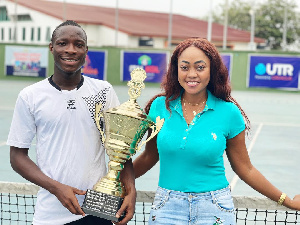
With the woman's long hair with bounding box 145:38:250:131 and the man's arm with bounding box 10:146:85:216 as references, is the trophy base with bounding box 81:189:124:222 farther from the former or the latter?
the woman's long hair with bounding box 145:38:250:131

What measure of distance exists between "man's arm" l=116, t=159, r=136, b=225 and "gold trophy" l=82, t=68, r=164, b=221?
3cm

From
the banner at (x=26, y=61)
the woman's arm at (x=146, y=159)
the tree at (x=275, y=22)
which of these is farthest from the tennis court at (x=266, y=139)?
the tree at (x=275, y=22)

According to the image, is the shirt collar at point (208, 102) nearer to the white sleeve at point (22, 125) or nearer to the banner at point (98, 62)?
the white sleeve at point (22, 125)

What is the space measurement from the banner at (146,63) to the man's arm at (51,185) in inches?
781

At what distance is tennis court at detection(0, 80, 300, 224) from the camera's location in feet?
22.0

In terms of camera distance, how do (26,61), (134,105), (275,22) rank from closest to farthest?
(134,105), (26,61), (275,22)

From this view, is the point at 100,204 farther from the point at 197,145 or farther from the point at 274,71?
the point at 274,71

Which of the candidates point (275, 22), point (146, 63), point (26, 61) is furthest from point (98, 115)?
point (275, 22)

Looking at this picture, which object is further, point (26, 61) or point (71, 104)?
point (26, 61)

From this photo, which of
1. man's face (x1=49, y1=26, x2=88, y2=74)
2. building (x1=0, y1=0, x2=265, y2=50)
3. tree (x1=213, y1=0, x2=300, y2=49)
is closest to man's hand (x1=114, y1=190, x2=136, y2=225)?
man's face (x1=49, y1=26, x2=88, y2=74)

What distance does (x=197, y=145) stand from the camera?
85.2 inches

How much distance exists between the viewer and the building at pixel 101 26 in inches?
1357

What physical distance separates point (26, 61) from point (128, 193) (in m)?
21.9

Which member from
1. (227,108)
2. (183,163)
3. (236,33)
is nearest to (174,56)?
(227,108)
